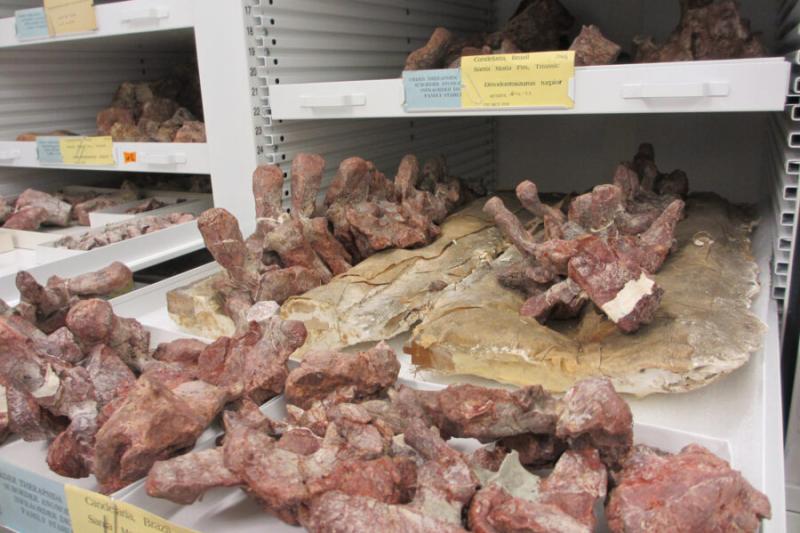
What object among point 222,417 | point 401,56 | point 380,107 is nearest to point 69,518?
point 222,417

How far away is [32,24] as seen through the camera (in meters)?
1.86

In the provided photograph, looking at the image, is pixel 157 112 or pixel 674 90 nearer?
pixel 674 90

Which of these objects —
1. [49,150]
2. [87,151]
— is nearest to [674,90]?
[87,151]

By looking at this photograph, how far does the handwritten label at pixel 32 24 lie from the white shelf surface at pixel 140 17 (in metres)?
0.03

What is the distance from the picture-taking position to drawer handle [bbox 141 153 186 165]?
1.75 meters

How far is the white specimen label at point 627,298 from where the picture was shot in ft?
3.22

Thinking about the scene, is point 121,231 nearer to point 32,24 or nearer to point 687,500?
point 32,24

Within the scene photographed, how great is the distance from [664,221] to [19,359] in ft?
3.58

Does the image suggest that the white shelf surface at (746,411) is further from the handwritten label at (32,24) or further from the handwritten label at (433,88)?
the handwritten label at (32,24)

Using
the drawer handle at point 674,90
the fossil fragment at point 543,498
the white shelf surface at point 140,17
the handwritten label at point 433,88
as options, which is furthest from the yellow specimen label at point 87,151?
the fossil fragment at point 543,498

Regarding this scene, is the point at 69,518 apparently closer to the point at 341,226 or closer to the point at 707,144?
the point at 341,226

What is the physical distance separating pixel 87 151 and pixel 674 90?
1589 mm

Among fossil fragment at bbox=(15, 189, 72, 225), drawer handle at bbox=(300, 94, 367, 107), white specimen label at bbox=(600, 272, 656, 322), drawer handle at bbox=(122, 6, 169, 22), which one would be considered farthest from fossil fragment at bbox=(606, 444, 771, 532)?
fossil fragment at bbox=(15, 189, 72, 225)

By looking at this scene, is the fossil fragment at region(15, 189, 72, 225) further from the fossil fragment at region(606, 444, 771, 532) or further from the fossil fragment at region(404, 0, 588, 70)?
the fossil fragment at region(606, 444, 771, 532)
